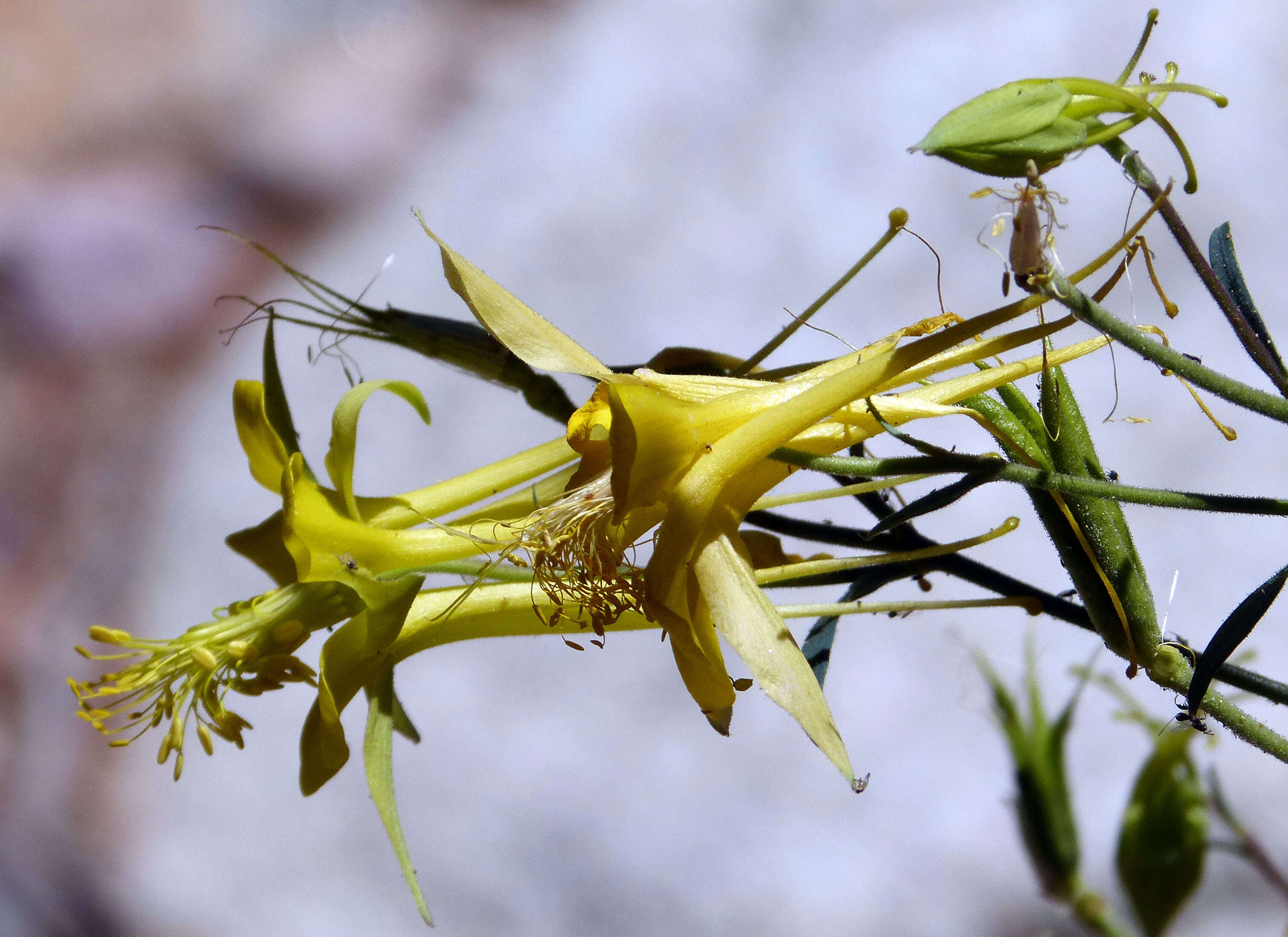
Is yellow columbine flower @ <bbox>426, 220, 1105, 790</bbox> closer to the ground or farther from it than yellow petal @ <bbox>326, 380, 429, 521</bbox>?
closer to the ground

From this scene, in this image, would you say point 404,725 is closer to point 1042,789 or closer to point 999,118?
point 999,118

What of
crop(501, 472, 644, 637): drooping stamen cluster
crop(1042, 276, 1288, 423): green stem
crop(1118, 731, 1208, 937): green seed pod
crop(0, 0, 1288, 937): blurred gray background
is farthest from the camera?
crop(0, 0, 1288, 937): blurred gray background

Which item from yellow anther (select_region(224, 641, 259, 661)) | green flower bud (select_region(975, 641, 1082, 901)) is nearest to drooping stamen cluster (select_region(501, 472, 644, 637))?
yellow anther (select_region(224, 641, 259, 661))

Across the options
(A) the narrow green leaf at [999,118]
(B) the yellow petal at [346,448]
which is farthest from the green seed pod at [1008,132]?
(B) the yellow petal at [346,448]

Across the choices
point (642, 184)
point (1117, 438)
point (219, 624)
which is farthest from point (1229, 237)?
point (642, 184)

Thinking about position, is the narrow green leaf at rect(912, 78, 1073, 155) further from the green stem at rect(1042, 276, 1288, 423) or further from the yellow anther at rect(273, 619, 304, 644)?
the yellow anther at rect(273, 619, 304, 644)

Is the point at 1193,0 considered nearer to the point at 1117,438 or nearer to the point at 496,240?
the point at 1117,438
